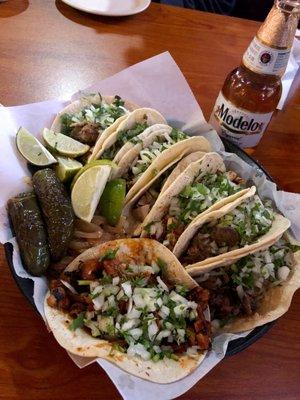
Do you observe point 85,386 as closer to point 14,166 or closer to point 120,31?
point 14,166

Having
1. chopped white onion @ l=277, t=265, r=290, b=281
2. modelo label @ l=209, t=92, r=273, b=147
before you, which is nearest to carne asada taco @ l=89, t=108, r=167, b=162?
modelo label @ l=209, t=92, r=273, b=147

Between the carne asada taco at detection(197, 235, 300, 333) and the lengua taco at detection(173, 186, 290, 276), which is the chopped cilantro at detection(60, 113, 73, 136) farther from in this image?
the carne asada taco at detection(197, 235, 300, 333)

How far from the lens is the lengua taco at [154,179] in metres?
1.48

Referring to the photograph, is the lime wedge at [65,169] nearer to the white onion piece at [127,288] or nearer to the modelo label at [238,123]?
the white onion piece at [127,288]

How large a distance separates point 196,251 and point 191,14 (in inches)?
72.1

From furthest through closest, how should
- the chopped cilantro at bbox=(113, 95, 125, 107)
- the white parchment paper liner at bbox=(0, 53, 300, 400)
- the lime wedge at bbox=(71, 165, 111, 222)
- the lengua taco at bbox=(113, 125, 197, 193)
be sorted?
the chopped cilantro at bbox=(113, 95, 125, 107) → the lengua taco at bbox=(113, 125, 197, 193) → the lime wedge at bbox=(71, 165, 111, 222) → the white parchment paper liner at bbox=(0, 53, 300, 400)

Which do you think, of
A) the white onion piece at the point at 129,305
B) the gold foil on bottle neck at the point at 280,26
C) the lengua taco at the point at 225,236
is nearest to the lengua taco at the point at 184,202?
the lengua taco at the point at 225,236

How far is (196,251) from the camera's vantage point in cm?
137

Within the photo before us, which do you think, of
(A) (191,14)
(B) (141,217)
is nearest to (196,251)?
(B) (141,217)

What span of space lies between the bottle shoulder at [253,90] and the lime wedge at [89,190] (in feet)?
2.04

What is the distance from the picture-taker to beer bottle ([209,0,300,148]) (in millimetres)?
1557

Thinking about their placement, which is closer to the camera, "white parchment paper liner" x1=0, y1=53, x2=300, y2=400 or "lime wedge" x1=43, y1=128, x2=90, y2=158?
"white parchment paper liner" x1=0, y1=53, x2=300, y2=400

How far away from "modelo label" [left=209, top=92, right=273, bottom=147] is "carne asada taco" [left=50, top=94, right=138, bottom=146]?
376 millimetres

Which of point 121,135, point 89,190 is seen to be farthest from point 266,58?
point 89,190
